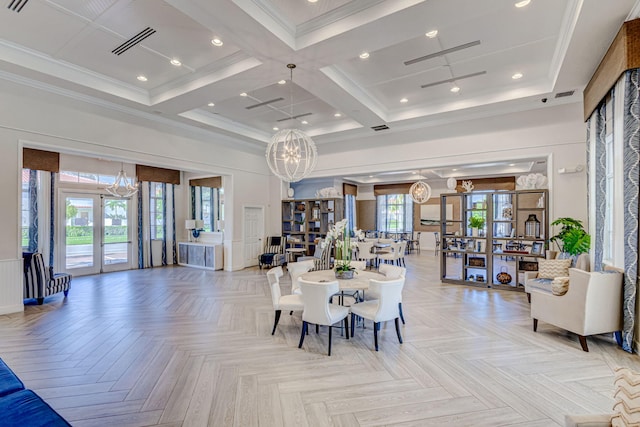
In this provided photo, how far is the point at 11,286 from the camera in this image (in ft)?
17.2

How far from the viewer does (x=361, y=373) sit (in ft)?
10.6

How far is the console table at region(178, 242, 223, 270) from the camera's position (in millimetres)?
9484

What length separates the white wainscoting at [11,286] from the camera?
5.14 meters

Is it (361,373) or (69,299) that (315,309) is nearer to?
(361,373)

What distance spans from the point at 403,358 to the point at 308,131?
6590 mm

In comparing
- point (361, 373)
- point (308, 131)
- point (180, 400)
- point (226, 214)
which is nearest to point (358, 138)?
point (308, 131)

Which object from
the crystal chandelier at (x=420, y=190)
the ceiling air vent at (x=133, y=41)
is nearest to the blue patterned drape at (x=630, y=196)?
the ceiling air vent at (x=133, y=41)

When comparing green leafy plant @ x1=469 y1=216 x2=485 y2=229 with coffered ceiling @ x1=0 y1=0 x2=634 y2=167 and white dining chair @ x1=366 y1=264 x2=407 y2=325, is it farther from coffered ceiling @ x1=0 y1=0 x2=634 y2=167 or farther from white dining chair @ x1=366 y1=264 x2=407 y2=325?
white dining chair @ x1=366 y1=264 x2=407 y2=325

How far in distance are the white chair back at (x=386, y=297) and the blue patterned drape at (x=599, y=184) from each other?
10.5 ft

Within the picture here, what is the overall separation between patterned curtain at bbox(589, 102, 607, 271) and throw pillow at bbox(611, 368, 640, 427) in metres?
4.05

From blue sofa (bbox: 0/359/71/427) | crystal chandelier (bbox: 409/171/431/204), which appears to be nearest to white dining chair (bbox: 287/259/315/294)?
blue sofa (bbox: 0/359/71/427)

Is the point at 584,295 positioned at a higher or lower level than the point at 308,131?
lower

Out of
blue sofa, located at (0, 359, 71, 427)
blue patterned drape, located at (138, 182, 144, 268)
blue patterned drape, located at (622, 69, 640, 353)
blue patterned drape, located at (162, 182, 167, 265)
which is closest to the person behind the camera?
blue sofa, located at (0, 359, 71, 427)

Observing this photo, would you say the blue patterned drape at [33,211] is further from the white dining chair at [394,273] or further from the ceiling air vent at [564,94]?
the ceiling air vent at [564,94]
